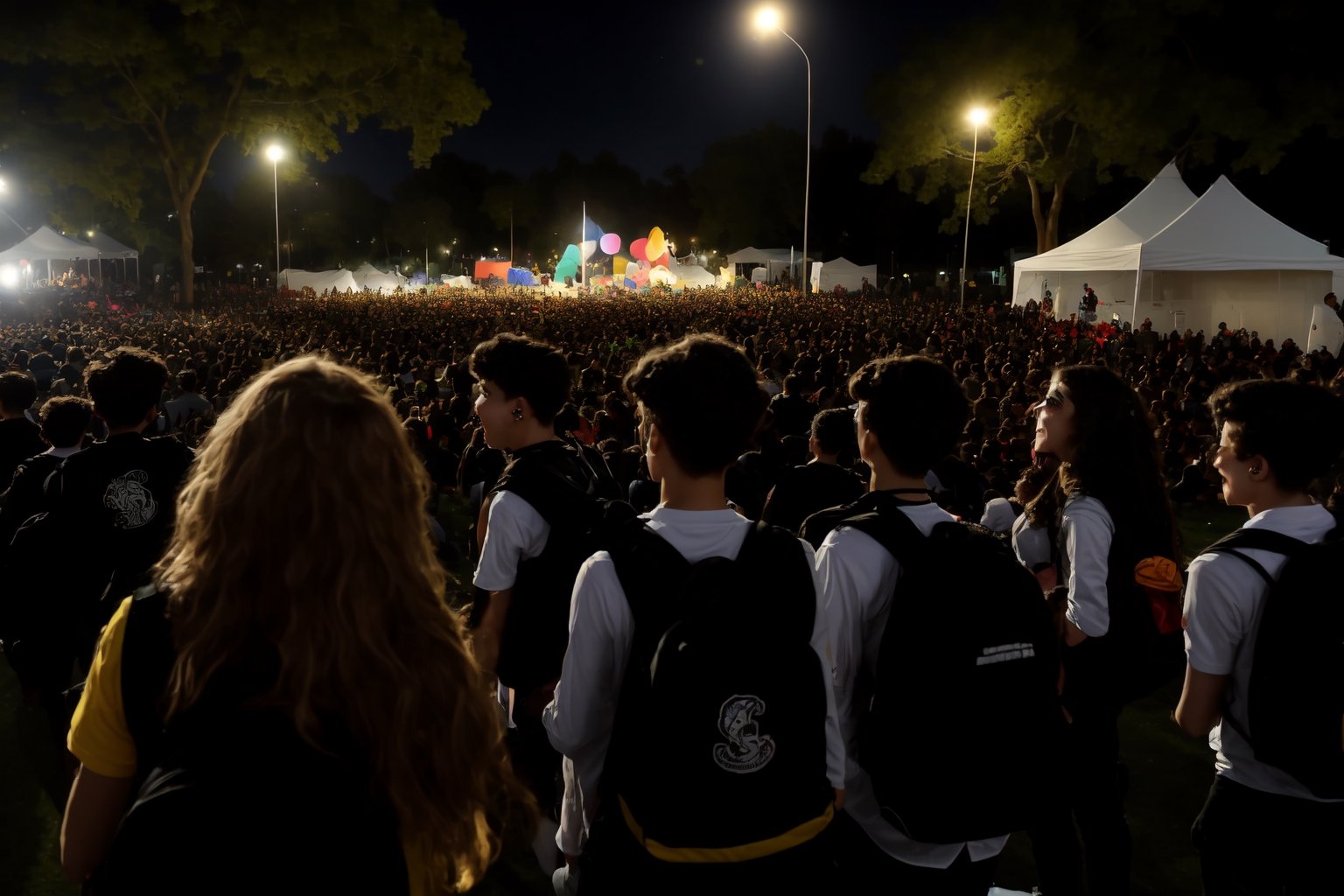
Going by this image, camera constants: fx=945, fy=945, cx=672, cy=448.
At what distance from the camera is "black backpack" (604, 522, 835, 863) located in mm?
1832

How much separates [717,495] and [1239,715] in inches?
57.7

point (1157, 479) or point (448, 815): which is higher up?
point (1157, 479)

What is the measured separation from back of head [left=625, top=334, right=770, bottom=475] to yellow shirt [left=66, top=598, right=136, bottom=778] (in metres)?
1.10

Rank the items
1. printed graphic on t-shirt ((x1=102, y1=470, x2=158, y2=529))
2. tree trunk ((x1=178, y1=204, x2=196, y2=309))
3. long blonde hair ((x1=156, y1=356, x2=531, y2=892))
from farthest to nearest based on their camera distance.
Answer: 1. tree trunk ((x1=178, y1=204, x2=196, y2=309))
2. printed graphic on t-shirt ((x1=102, y1=470, x2=158, y2=529))
3. long blonde hair ((x1=156, y1=356, x2=531, y2=892))

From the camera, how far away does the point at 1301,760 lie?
2219mm

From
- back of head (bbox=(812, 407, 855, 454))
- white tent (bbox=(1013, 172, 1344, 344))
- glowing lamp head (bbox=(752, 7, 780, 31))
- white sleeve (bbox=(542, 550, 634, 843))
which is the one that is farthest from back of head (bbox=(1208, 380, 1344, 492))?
glowing lamp head (bbox=(752, 7, 780, 31))

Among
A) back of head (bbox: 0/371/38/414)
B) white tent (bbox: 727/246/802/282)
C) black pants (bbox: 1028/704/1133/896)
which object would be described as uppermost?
white tent (bbox: 727/246/802/282)

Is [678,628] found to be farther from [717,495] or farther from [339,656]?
[339,656]

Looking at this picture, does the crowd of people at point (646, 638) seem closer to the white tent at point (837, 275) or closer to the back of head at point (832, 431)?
the back of head at point (832, 431)

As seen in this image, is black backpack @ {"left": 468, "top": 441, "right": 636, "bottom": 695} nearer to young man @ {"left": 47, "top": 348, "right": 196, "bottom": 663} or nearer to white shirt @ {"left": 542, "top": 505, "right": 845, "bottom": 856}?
white shirt @ {"left": 542, "top": 505, "right": 845, "bottom": 856}

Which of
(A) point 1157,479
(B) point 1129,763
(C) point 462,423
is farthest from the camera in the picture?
(C) point 462,423

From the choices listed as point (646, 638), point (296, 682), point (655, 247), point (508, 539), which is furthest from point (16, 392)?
point (655, 247)

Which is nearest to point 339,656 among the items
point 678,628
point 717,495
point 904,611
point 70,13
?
point 678,628

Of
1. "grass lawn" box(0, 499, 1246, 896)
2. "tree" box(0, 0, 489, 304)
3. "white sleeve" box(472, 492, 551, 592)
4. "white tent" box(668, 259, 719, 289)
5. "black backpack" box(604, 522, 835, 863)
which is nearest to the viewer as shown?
"black backpack" box(604, 522, 835, 863)
